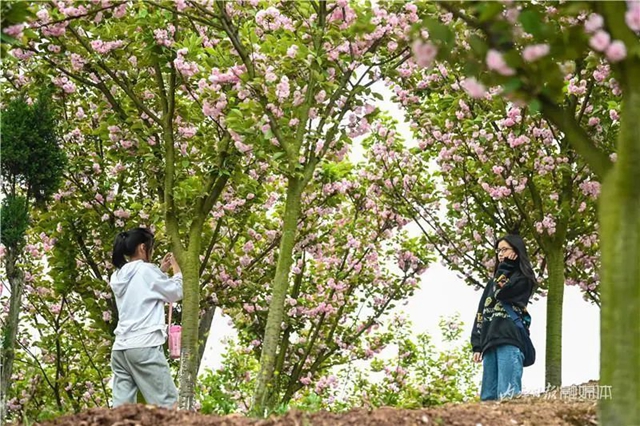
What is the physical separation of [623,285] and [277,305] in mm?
3984

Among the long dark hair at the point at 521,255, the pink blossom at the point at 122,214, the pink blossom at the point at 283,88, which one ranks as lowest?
the long dark hair at the point at 521,255

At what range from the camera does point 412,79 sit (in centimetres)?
1002

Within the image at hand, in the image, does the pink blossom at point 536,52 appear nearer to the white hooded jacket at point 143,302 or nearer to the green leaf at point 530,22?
the green leaf at point 530,22

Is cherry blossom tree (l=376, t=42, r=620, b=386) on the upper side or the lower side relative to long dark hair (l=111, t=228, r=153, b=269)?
upper

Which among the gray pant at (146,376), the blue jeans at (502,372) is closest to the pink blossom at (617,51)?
the gray pant at (146,376)

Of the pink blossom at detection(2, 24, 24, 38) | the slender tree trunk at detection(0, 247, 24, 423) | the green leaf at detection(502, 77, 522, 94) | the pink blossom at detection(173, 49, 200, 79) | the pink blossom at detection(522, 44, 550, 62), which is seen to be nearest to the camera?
the pink blossom at detection(522, 44, 550, 62)

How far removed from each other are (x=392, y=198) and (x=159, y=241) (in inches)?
134

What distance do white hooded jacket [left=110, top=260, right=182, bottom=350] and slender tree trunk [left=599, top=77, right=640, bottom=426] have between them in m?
3.83

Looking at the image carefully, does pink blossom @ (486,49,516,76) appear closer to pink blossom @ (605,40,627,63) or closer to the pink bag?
pink blossom @ (605,40,627,63)

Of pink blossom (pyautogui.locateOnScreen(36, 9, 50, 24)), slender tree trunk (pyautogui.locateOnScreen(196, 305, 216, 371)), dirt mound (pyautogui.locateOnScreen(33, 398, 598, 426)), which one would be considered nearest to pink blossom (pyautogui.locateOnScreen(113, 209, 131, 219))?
slender tree trunk (pyautogui.locateOnScreen(196, 305, 216, 371))

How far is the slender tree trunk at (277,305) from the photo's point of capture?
7328mm

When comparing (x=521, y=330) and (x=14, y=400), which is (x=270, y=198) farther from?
(x=14, y=400)

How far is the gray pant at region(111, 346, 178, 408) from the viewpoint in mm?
6785

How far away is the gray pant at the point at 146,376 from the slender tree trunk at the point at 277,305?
2.57ft
